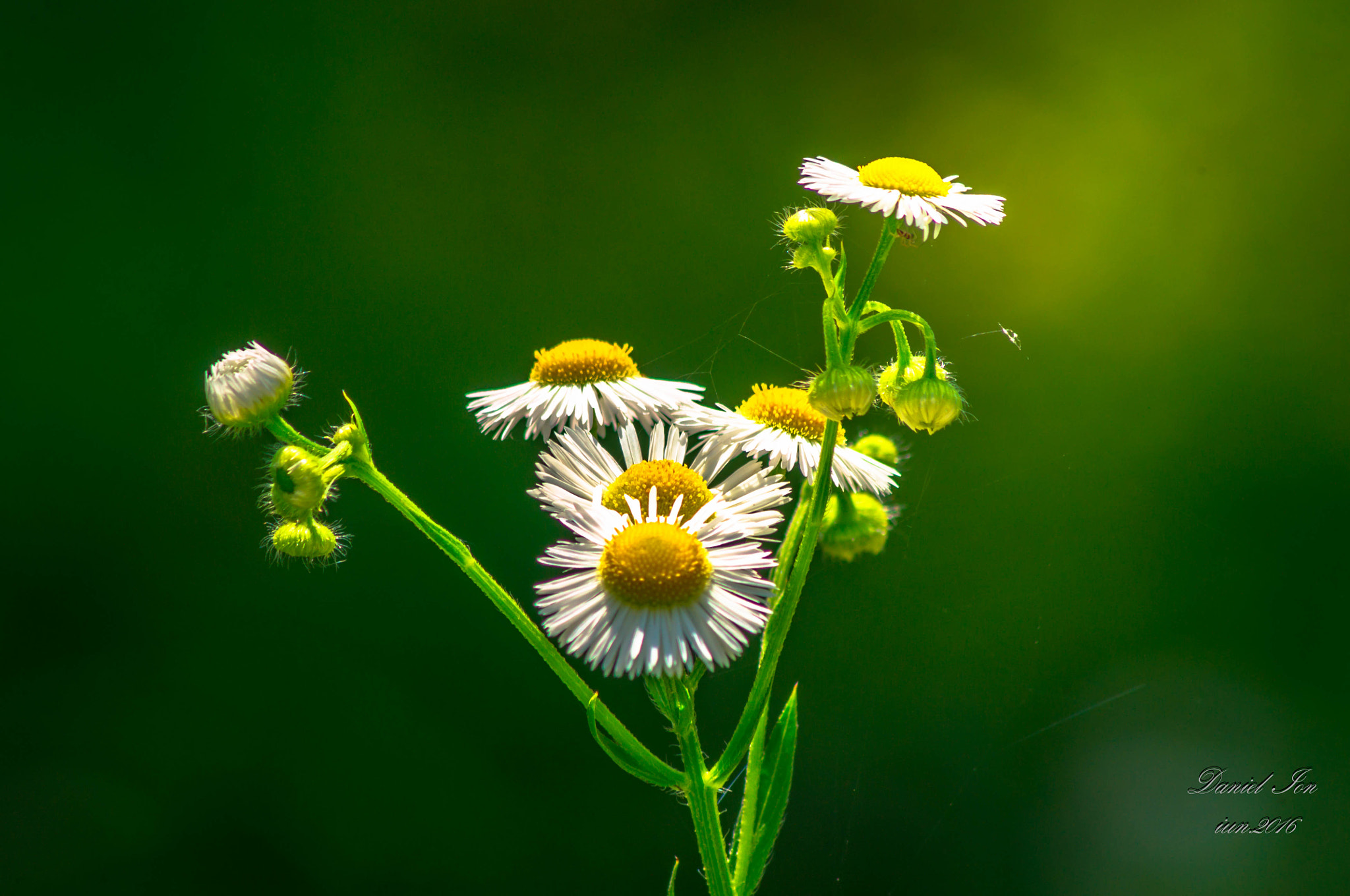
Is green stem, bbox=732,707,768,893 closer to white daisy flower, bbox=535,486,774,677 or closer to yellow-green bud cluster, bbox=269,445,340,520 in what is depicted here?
white daisy flower, bbox=535,486,774,677

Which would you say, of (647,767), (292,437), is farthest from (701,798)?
(292,437)

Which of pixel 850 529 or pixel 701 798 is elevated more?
pixel 850 529

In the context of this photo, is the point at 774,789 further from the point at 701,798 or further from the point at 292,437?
the point at 292,437

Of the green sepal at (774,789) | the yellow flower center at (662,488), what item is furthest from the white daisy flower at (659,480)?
the green sepal at (774,789)

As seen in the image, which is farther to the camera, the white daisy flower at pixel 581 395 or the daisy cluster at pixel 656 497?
the white daisy flower at pixel 581 395

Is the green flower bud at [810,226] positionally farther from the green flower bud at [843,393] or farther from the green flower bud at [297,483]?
the green flower bud at [297,483]

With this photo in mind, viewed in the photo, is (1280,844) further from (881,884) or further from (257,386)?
(257,386)
